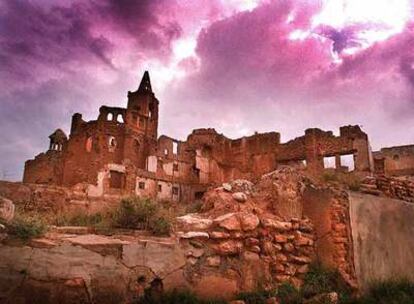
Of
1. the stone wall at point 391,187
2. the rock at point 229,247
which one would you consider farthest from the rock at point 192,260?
the stone wall at point 391,187

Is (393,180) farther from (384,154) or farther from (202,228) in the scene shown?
(384,154)

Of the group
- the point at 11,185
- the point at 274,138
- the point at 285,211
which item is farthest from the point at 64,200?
the point at 274,138

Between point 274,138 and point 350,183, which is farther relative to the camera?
point 274,138

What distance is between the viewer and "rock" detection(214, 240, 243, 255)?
507 cm

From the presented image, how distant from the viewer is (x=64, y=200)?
1894cm

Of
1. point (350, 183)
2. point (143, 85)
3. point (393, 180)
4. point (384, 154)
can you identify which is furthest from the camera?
point (143, 85)

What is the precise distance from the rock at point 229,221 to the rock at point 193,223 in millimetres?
142

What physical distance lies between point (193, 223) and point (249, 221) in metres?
0.92

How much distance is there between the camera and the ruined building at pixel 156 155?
2849 cm

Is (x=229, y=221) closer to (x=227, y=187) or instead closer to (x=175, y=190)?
(x=227, y=187)

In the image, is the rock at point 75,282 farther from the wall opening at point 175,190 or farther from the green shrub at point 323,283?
the wall opening at point 175,190

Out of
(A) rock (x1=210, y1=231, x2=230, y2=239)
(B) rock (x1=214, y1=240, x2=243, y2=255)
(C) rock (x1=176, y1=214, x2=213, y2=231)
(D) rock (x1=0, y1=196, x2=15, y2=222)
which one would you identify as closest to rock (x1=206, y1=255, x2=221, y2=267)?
(B) rock (x1=214, y1=240, x2=243, y2=255)

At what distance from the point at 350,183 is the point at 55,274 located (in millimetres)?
6038

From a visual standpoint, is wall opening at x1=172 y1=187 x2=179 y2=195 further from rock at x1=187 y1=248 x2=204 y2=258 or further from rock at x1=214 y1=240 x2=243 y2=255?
rock at x1=187 y1=248 x2=204 y2=258
